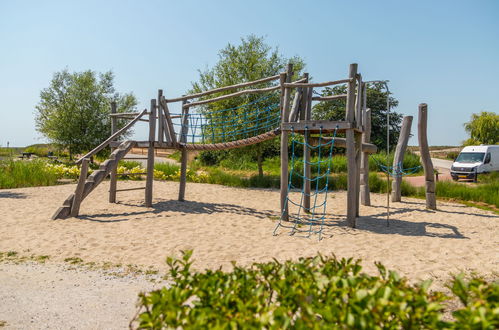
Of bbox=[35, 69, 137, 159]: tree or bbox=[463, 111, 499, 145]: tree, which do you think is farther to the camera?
bbox=[463, 111, 499, 145]: tree

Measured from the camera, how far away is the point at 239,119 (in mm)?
14023

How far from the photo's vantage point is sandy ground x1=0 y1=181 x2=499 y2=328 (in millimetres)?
5301

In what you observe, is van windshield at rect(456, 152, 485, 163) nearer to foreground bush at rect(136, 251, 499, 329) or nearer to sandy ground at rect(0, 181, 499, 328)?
sandy ground at rect(0, 181, 499, 328)

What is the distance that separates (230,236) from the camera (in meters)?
6.70

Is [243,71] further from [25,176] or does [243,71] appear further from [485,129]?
[485,129]

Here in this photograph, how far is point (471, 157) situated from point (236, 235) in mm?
16842

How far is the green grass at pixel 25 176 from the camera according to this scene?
13500 millimetres

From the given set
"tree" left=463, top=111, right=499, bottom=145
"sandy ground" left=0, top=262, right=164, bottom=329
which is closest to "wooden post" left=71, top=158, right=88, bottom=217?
"sandy ground" left=0, top=262, right=164, bottom=329

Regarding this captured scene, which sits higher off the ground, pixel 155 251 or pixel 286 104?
pixel 286 104

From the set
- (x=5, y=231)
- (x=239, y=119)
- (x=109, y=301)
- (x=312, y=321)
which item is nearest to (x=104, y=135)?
(x=239, y=119)

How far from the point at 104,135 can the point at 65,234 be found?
16.8 m

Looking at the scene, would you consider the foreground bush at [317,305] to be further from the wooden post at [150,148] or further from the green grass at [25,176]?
the green grass at [25,176]

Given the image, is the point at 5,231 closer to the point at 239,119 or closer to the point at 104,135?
the point at 239,119

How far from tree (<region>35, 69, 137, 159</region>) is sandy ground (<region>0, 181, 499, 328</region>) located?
38.8 ft
